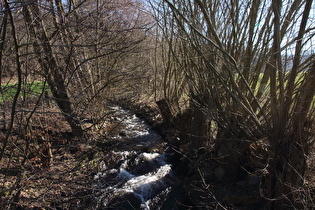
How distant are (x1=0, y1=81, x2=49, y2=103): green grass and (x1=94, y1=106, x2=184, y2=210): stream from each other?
141 centimetres

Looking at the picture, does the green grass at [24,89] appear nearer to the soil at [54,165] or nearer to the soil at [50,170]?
the soil at [50,170]

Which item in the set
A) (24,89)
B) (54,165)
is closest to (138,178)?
(54,165)

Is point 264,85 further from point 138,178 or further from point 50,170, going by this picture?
point 50,170

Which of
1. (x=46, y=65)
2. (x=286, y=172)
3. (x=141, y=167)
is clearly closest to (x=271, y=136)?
(x=286, y=172)

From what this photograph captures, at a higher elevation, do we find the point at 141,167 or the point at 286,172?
the point at 286,172

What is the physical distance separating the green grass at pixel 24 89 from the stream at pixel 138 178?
4.64 ft

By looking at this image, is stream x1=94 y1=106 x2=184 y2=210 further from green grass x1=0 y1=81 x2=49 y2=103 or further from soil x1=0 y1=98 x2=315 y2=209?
green grass x1=0 y1=81 x2=49 y2=103

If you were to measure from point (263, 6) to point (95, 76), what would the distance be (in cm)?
557

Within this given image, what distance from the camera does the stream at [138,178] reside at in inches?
182

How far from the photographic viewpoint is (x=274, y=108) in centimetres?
328

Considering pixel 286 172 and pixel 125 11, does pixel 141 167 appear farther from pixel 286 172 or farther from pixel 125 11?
pixel 125 11

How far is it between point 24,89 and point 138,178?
11.5 ft

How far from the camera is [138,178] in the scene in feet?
18.0

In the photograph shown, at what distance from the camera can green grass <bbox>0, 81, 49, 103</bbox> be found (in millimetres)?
3021
